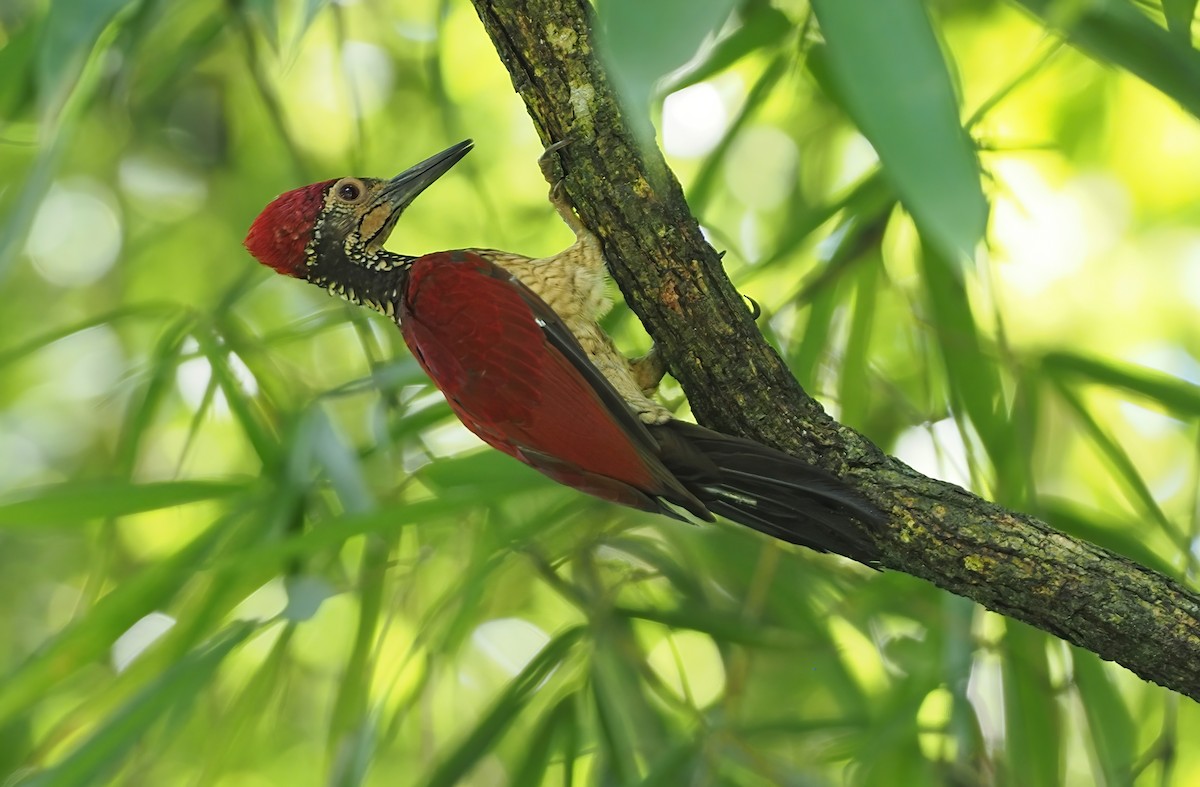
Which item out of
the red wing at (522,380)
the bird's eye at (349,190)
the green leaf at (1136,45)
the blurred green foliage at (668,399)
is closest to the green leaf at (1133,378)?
the blurred green foliage at (668,399)

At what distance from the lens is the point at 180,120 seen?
416 cm

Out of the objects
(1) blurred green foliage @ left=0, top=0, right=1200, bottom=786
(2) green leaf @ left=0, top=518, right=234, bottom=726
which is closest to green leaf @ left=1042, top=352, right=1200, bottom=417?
(1) blurred green foliage @ left=0, top=0, right=1200, bottom=786

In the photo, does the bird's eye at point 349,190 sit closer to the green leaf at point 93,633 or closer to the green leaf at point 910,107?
the green leaf at point 93,633

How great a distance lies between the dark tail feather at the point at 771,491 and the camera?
1.63m

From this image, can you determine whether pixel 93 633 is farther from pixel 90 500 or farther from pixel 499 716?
pixel 499 716

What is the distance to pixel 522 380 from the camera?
1.89 metres

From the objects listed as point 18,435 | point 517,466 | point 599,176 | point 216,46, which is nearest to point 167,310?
point 517,466

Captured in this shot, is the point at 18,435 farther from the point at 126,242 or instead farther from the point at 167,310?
the point at 167,310

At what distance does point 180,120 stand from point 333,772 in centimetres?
278

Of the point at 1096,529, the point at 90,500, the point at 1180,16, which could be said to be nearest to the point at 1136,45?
the point at 1180,16

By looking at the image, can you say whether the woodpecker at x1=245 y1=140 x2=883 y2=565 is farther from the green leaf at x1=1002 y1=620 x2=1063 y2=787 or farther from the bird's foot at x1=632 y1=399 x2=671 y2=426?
the green leaf at x1=1002 y1=620 x2=1063 y2=787

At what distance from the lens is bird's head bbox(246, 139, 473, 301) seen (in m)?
2.19

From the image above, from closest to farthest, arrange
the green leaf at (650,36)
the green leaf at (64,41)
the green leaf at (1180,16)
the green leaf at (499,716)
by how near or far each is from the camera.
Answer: the green leaf at (650,36) < the green leaf at (64,41) < the green leaf at (1180,16) < the green leaf at (499,716)

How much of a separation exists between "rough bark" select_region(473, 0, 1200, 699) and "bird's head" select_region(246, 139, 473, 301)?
1.94 ft
